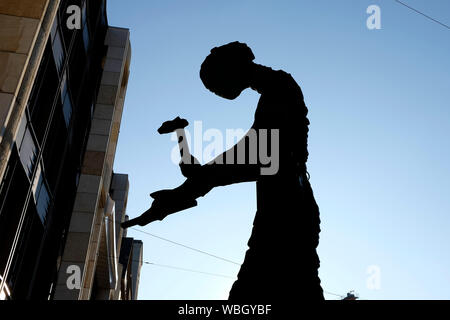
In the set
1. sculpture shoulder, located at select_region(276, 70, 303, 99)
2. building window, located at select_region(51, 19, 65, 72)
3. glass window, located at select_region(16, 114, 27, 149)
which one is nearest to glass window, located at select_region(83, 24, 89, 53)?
building window, located at select_region(51, 19, 65, 72)

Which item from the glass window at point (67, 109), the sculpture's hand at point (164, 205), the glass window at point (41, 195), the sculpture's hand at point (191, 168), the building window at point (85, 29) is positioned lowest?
the sculpture's hand at point (164, 205)

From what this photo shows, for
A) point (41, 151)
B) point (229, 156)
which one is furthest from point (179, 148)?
point (41, 151)

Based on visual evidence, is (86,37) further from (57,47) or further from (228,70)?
(228,70)

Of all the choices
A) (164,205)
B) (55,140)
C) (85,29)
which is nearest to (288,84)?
(164,205)

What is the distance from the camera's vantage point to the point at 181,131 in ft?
7.13

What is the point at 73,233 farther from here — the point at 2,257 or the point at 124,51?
the point at 124,51

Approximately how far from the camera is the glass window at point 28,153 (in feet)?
40.9

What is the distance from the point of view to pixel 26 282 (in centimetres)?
1547

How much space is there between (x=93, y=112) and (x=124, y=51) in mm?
4225

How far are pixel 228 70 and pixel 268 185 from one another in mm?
629

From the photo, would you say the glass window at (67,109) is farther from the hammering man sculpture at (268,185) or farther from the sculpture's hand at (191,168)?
the sculpture's hand at (191,168)

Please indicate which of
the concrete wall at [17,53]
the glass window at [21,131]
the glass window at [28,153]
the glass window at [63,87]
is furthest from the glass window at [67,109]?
the concrete wall at [17,53]

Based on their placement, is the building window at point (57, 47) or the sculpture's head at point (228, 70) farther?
the building window at point (57, 47)

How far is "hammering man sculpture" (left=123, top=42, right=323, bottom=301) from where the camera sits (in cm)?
191
